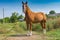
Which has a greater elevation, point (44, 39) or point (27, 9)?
point (27, 9)

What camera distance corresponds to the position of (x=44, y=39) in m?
11.5

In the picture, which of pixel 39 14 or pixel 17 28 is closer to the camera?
pixel 39 14

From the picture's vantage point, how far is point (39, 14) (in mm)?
14180

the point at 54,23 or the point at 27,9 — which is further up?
the point at 27,9

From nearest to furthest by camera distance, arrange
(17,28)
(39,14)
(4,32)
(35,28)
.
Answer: (39,14) < (4,32) < (17,28) < (35,28)

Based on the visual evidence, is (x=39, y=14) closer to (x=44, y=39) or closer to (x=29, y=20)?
(x=29, y=20)

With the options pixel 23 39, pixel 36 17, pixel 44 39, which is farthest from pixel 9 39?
pixel 36 17

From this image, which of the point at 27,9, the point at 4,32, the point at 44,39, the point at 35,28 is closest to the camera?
the point at 44,39

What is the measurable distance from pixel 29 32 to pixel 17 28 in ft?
11.4

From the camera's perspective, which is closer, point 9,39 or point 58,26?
point 9,39

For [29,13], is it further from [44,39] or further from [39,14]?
[44,39]

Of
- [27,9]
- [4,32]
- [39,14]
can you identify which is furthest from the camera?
[4,32]

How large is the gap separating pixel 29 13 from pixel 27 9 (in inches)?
13.6

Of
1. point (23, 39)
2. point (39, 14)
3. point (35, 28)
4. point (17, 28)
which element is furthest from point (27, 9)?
point (35, 28)
